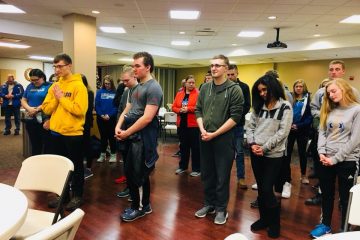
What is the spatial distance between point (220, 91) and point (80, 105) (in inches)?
56.1

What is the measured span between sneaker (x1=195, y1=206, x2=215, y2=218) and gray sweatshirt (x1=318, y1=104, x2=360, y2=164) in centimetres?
129

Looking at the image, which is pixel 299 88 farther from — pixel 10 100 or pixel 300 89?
pixel 10 100

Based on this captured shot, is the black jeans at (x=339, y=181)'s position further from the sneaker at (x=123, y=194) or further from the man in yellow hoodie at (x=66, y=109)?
the man in yellow hoodie at (x=66, y=109)

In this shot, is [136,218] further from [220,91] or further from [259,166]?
[220,91]

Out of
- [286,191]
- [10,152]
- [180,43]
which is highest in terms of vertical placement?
[180,43]

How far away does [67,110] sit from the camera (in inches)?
119

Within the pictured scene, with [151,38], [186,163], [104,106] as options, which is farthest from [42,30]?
[186,163]

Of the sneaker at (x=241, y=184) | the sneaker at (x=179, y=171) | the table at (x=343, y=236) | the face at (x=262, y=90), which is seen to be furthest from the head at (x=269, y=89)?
the sneaker at (x=179, y=171)

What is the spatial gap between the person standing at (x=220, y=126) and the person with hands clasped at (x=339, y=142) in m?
0.79

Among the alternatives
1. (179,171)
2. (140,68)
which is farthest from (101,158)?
(140,68)

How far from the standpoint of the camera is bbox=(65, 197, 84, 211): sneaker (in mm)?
3271

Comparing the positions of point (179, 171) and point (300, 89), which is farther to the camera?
point (179, 171)

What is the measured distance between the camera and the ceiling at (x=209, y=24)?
225 inches

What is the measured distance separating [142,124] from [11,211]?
156 cm
